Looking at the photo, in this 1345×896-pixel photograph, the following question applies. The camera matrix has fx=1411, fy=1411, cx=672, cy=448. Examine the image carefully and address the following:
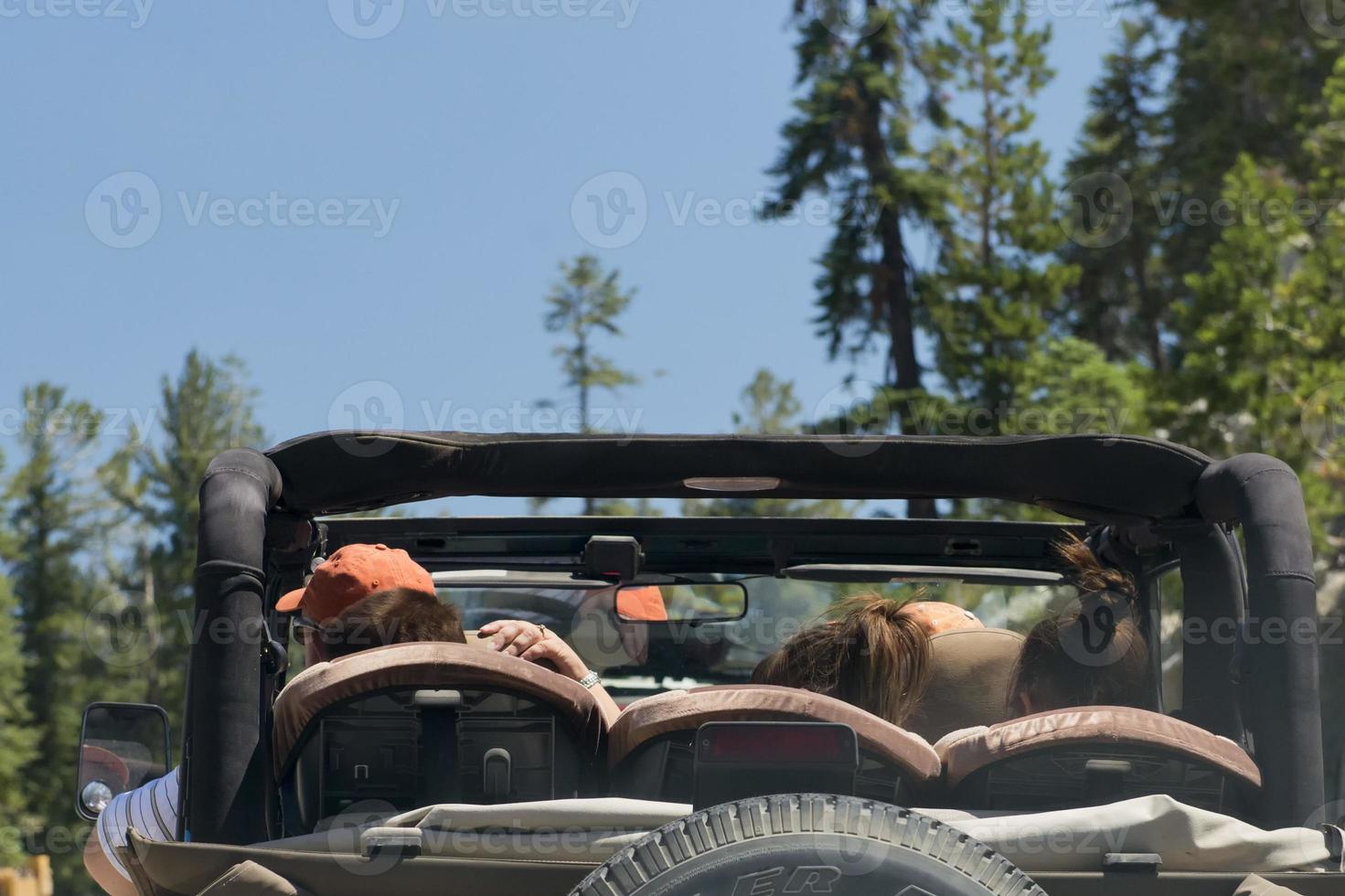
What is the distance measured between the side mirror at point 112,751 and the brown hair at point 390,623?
528 millimetres

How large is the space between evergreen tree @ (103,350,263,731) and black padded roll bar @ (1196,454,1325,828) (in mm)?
59337

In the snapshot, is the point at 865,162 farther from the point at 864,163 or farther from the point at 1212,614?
the point at 1212,614

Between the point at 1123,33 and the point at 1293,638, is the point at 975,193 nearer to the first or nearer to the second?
the point at 1123,33

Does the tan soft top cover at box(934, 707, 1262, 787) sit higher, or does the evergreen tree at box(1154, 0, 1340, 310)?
the evergreen tree at box(1154, 0, 1340, 310)

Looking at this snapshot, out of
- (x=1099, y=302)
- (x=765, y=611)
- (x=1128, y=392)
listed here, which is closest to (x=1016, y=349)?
(x=1128, y=392)

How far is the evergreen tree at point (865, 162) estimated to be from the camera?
1299 inches

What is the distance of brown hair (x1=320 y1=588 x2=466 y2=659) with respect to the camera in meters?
3.11

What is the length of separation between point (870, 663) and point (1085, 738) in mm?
777

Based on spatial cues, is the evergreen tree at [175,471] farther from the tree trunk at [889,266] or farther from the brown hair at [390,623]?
the brown hair at [390,623]

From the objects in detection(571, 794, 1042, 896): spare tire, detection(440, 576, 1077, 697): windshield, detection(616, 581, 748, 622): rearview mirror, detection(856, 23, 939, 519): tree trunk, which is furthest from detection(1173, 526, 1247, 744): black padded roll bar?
detection(856, 23, 939, 519): tree trunk

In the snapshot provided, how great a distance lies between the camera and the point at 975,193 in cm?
3197

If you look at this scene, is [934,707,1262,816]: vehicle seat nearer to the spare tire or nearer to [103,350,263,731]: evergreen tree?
the spare tire

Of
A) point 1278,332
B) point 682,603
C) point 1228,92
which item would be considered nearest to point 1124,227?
point 1228,92

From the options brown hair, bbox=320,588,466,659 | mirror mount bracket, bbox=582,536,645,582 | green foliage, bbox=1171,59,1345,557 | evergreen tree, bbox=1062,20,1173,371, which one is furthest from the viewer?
evergreen tree, bbox=1062,20,1173,371
